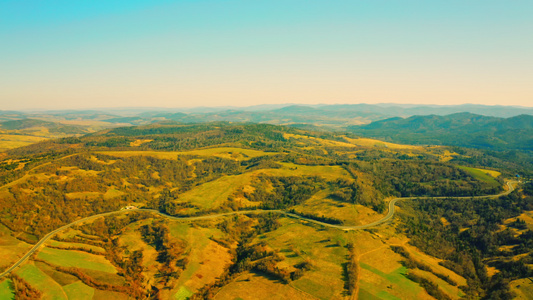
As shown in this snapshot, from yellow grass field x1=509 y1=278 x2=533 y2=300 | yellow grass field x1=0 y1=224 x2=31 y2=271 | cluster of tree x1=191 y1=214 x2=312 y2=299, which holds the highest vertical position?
yellow grass field x1=0 y1=224 x2=31 y2=271

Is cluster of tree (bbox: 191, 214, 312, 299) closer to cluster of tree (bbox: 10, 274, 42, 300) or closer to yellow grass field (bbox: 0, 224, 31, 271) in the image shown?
cluster of tree (bbox: 10, 274, 42, 300)

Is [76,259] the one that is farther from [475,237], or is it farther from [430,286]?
[475,237]

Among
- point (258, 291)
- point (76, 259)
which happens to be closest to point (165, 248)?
point (76, 259)

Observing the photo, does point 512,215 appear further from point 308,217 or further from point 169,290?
point 169,290

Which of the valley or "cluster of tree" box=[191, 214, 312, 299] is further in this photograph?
"cluster of tree" box=[191, 214, 312, 299]

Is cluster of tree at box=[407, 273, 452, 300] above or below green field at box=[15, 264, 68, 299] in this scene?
above

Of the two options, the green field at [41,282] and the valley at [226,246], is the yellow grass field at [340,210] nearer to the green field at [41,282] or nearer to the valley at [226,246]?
the valley at [226,246]

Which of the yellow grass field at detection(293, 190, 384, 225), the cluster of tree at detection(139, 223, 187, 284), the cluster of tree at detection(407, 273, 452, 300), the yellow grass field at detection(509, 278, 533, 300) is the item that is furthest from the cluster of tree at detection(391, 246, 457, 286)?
the cluster of tree at detection(139, 223, 187, 284)

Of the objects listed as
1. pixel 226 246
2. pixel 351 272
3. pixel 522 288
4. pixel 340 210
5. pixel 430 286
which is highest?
pixel 340 210

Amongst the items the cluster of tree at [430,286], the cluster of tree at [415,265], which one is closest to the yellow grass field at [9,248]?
the cluster of tree at [430,286]

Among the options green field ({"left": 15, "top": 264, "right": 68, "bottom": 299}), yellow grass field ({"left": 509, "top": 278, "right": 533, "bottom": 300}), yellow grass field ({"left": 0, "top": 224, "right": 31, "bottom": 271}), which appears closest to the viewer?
yellow grass field ({"left": 509, "top": 278, "right": 533, "bottom": 300})

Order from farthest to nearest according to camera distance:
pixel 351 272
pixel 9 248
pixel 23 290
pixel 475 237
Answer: pixel 475 237 < pixel 9 248 < pixel 351 272 < pixel 23 290

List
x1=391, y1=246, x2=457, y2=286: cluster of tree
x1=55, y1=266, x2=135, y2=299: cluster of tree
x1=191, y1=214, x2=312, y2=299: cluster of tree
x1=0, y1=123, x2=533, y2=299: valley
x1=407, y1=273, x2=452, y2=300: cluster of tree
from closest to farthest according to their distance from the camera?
x1=407, y1=273, x2=452, y2=300: cluster of tree < x1=55, y1=266, x2=135, y2=299: cluster of tree < x1=0, y1=123, x2=533, y2=299: valley < x1=391, y1=246, x2=457, y2=286: cluster of tree < x1=191, y1=214, x2=312, y2=299: cluster of tree
